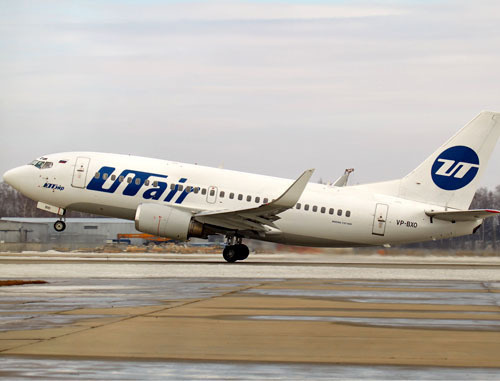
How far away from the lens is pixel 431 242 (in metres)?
44.3

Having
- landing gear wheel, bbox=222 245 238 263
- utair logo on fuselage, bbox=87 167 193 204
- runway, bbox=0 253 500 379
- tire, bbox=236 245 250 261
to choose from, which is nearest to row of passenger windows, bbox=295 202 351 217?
tire, bbox=236 245 250 261

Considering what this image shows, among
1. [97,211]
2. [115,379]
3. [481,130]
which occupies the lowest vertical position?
[115,379]

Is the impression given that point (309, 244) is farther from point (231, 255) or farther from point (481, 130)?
point (481, 130)

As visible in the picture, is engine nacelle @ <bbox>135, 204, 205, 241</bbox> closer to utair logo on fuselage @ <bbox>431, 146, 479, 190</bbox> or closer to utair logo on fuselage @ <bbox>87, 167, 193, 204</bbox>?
utair logo on fuselage @ <bbox>87, 167, 193, 204</bbox>

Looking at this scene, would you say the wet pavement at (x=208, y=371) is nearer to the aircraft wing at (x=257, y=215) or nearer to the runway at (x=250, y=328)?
the runway at (x=250, y=328)

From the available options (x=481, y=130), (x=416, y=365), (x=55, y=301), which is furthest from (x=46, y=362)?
(x=481, y=130)

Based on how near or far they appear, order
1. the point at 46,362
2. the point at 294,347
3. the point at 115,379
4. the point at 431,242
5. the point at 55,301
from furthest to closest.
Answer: the point at 431,242 → the point at 55,301 → the point at 294,347 → the point at 46,362 → the point at 115,379

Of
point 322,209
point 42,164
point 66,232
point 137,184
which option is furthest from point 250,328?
point 66,232

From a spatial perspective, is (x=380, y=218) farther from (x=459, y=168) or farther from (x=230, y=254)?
(x=230, y=254)

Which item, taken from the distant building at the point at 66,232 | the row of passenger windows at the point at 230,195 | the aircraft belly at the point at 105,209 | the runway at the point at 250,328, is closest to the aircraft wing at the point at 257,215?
the row of passenger windows at the point at 230,195

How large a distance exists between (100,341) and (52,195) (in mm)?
28343

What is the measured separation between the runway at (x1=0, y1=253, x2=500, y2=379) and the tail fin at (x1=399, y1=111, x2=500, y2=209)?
13636mm

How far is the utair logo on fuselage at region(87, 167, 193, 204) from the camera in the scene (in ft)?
127

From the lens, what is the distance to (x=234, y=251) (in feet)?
131
